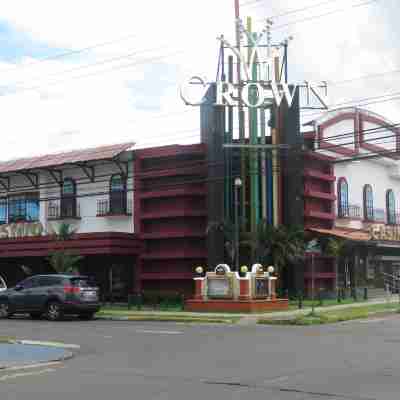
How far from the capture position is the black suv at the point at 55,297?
2814 cm

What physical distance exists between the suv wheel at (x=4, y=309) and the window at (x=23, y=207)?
1384cm

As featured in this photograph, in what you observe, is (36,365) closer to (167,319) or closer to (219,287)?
(167,319)

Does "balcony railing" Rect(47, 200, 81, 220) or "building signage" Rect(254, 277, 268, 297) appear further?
"balcony railing" Rect(47, 200, 81, 220)

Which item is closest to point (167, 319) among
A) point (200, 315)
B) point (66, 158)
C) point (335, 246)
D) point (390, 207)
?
point (200, 315)

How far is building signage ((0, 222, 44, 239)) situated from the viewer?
1678 inches

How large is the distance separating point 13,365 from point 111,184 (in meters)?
26.3

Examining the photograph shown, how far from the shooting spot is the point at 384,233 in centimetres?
4231

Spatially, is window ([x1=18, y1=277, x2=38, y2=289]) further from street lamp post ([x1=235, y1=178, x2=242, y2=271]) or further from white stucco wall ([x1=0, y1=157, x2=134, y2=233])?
white stucco wall ([x1=0, y1=157, x2=134, y2=233])

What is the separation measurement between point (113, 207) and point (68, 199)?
11.2 feet

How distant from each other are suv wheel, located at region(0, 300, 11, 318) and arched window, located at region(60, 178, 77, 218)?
12.0 m

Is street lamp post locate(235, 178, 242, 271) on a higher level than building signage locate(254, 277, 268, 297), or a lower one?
higher

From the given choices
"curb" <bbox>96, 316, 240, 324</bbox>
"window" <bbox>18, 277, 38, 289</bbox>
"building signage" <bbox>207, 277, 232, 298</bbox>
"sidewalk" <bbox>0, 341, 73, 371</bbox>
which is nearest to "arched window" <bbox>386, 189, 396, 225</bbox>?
Answer: "building signage" <bbox>207, 277, 232, 298</bbox>

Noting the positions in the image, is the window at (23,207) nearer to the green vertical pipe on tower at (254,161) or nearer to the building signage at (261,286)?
the green vertical pipe on tower at (254,161)

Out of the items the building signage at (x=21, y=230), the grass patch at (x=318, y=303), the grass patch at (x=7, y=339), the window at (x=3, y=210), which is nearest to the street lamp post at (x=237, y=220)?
the grass patch at (x=318, y=303)
